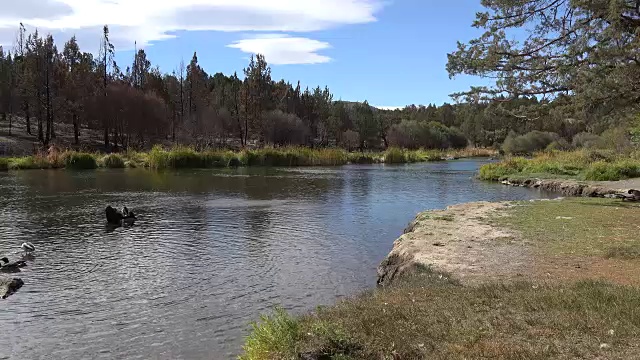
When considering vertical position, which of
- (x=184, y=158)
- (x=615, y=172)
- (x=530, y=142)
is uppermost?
(x=530, y=142)

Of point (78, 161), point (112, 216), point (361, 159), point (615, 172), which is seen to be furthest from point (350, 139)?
point (112, 216)

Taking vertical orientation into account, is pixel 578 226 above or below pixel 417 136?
below

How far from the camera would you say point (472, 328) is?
5.37 m

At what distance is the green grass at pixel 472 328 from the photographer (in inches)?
191

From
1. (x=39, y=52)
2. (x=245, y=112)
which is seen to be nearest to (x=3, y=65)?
(x=39, y=52)

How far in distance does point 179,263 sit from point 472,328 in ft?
26.8

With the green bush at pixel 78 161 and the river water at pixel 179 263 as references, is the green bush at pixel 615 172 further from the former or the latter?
the green bush at pixel 78 161

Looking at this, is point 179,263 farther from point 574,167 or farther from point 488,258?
point 574,167

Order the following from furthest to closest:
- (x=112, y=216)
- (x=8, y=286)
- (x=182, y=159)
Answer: (x=182, y=159) < (x=112, y=216) < (x=8, y=286)

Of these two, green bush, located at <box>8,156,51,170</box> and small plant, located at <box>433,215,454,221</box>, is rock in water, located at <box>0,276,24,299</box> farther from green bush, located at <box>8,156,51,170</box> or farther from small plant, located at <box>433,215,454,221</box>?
green bush, located at <box>8,156,51,170</box>

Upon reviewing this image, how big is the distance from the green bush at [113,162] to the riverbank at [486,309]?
39400 millimetres

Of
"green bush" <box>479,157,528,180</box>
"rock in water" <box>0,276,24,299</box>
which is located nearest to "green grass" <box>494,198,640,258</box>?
"rock in water" <box>0,276,24,299</box>

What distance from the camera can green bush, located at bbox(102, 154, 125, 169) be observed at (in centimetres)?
4491

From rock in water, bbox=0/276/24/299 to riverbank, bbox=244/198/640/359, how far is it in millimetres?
5956
